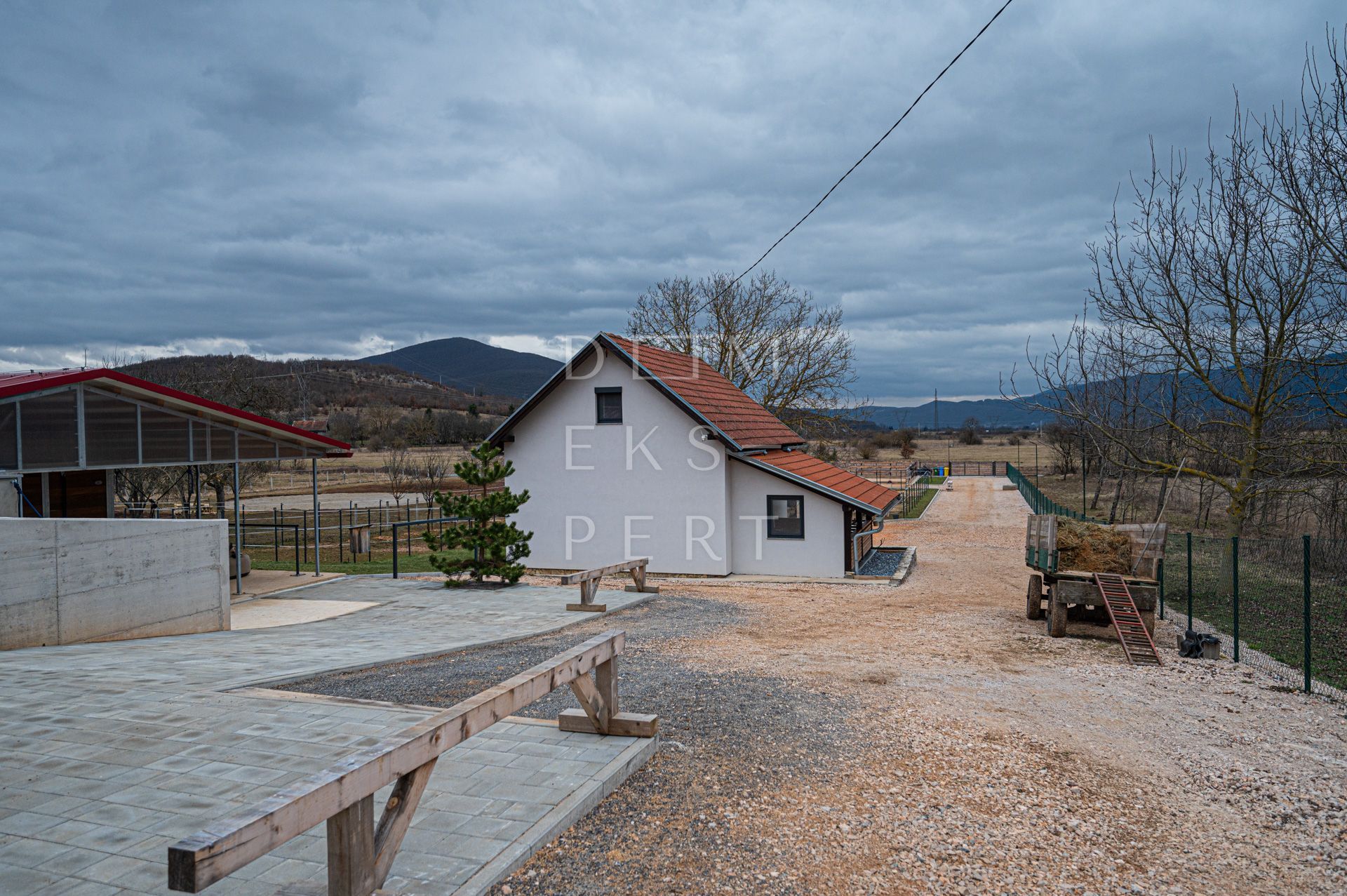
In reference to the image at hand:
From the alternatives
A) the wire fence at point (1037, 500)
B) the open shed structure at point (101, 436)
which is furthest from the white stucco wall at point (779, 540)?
the open shed structure at point (101, 436)

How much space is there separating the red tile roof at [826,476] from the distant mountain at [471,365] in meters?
113

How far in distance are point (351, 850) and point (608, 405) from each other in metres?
18.5

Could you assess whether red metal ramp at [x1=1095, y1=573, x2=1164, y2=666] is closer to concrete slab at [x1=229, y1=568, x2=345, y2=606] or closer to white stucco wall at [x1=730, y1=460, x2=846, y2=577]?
white stucco wall at [x1=730, y1=460, x2=846, y2=577]

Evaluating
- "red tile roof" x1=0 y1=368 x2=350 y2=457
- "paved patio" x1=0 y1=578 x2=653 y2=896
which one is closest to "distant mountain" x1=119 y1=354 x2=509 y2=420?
Result: "red tile roof" x1=0 y1=368 x2=350 y2=457

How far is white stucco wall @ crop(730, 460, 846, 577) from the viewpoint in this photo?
20.3 m

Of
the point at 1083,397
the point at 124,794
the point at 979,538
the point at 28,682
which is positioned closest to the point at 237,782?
the point at 124,794

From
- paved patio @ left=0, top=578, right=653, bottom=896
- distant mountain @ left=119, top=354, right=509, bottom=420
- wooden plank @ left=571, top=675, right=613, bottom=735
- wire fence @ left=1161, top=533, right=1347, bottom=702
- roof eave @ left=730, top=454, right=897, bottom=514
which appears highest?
distant mountain @ left=119, top=354, right=509, bottom=420

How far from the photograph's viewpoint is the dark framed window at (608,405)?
21625 millimetres

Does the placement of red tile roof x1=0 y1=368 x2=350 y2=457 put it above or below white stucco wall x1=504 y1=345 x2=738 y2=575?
above

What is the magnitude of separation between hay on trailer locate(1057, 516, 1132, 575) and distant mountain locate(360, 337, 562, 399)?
124m

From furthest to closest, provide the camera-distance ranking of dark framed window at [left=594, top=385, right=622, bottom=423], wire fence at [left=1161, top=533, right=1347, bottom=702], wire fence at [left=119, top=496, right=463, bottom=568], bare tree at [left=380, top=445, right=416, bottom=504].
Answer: bare tree at [left=380, top=445, right=416, bottom=504], wire fence at [left=119, top=496, right=463, bottom=568], dark framed window at [left=594, top=385, right=622, bottom=423], wire fence at [left=1161, top=533, right=1347, bottom=702]

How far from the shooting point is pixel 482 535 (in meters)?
16.0

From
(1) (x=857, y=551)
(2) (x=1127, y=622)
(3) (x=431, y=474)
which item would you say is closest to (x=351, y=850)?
(2) (x=1127, y=622)

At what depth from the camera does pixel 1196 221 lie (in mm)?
14914
